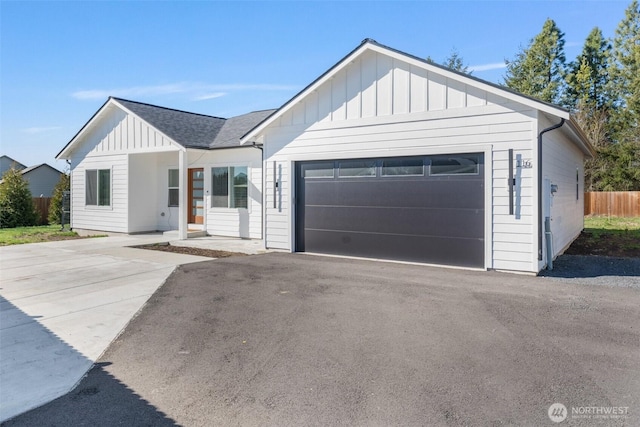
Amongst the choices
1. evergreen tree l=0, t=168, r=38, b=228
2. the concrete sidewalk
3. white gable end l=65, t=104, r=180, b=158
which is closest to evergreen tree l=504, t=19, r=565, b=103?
white gable end l=65, t=104, r=180, b=158

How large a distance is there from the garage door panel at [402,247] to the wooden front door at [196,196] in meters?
5.60

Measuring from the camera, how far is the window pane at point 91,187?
616 inches

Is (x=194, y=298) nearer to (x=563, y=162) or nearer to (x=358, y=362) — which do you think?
(x=358, y=362)

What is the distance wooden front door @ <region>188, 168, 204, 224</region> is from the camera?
46.5 feet

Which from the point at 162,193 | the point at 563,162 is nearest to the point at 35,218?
the point at 162,193

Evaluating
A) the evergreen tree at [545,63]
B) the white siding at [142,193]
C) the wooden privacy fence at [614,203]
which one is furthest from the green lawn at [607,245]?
the evergreen tree at [545,63]

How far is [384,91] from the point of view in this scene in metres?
8.84

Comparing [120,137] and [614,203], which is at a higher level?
[120,137]

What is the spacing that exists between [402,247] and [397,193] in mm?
1174

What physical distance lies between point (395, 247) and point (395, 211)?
0.79 metres

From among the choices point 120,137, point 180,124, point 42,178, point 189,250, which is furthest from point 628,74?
point 42,178

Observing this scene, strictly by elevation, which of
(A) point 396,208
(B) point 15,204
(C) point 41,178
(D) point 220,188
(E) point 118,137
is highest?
(C) point 41,178

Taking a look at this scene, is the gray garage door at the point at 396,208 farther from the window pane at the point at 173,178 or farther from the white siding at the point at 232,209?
the window pane at the point at 173,178

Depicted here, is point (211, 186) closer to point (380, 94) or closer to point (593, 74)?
point (380, 94)
